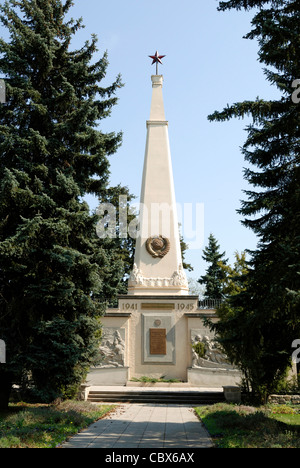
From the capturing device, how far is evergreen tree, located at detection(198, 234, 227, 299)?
117ft

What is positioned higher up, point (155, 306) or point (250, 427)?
point (155, 306)

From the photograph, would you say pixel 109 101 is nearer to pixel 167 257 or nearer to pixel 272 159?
pixel 272 159

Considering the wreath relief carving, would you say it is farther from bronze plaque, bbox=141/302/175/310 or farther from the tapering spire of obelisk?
bronze plaque, bbox=141/302/175/310

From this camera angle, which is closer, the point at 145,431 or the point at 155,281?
the point at 145,431

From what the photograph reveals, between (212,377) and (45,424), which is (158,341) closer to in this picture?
(212,377)

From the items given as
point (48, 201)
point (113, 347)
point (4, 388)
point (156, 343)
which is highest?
point (48, 201)

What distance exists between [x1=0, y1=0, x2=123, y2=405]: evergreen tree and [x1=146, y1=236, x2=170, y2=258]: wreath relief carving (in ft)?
27.2

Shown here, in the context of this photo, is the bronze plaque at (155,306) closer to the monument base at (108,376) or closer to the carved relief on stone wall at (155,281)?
the carved relief on stone wall at (155,281)

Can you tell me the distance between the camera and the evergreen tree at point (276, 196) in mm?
7043

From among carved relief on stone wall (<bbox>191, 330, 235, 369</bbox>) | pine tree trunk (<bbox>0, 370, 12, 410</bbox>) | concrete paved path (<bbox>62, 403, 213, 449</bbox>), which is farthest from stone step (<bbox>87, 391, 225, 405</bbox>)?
pine tree trunk (<bbox>0, 370, 12, 410</bbox>)

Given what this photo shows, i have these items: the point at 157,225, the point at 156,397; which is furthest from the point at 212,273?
the point at 156,397

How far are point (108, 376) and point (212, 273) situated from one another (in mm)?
19900

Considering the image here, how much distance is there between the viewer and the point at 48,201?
11.6 meters

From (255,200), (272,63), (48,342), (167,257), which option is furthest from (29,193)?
(167,257)
